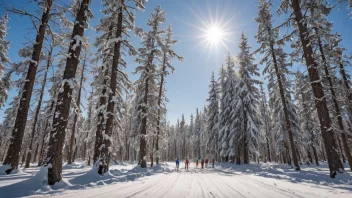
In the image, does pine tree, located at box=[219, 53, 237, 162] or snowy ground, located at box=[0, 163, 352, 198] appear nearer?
snowy ground, located at box=[0, 163, 352, 198]

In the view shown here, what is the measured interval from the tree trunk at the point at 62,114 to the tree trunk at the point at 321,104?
1215 centimetres

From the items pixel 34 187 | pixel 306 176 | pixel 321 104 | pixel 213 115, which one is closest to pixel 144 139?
pixel 34 187

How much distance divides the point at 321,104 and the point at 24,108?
1687 centimetres

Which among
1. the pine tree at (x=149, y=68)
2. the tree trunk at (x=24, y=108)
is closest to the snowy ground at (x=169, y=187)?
the tree trunk at (x=24, y=108)

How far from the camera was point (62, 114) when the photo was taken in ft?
24.7

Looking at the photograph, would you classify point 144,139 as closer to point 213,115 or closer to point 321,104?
point 321,104

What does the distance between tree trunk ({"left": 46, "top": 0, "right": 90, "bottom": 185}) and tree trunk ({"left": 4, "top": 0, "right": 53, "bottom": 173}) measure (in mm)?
2918

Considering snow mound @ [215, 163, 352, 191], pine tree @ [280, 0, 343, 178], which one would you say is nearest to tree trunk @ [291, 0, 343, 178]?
pine tree @ [280, 0, 343, 178]

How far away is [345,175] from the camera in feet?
31.0

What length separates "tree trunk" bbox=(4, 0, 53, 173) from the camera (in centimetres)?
973

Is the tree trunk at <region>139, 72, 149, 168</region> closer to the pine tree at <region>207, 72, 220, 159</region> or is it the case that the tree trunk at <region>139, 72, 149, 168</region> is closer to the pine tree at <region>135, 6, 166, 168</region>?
the pine tree at <region>135, 6, 166, 168</region>

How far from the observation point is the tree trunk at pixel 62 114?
22.8 ft

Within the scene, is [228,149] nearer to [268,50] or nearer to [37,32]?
[268,50]

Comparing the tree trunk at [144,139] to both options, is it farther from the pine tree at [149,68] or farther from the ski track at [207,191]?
the ski track at [207,191]
